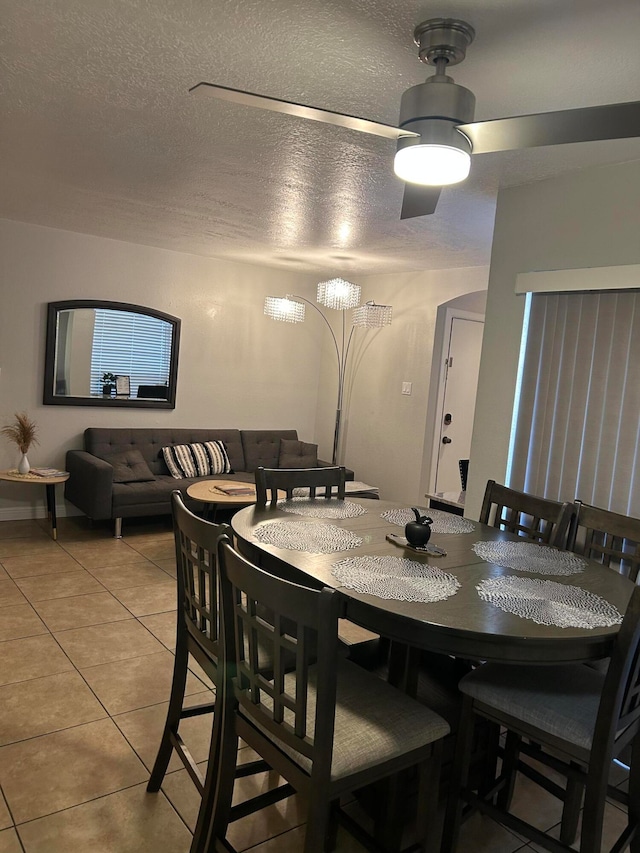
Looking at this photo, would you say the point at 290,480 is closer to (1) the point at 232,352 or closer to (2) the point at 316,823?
(2) the point at 316,823

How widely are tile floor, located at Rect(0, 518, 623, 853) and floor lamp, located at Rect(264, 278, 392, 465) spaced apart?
255 cm

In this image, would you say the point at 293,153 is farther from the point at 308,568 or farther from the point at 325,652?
the point at 325,652

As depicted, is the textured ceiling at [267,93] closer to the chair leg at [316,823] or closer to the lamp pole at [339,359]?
the chair leg at [316,823]

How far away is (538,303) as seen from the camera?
3.18m

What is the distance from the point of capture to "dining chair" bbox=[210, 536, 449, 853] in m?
1.43

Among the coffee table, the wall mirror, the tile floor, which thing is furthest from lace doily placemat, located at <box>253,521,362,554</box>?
the wall mirror

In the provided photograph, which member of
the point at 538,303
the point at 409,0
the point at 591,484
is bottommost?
the point at 591,484

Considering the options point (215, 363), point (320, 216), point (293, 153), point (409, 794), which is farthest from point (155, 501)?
point (409, 794)

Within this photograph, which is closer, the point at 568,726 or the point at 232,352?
the point at 568,726

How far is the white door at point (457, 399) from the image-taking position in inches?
238

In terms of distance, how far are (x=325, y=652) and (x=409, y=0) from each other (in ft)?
5.49

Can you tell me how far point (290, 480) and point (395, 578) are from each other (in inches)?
45.3

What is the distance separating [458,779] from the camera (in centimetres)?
187

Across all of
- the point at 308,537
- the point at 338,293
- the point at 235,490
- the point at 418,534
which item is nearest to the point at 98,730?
the point at 308,537
